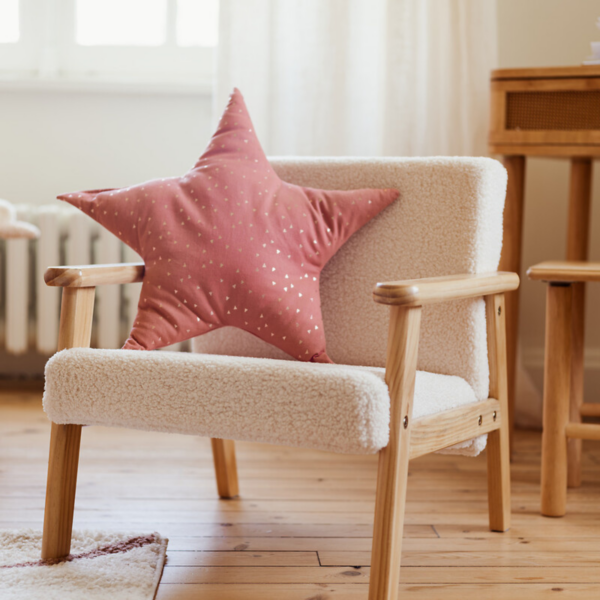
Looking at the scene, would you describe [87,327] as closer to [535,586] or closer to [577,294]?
[535,586]

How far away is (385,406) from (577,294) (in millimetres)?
1020

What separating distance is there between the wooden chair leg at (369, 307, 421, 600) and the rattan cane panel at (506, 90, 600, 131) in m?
0.86

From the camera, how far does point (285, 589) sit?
1172mm

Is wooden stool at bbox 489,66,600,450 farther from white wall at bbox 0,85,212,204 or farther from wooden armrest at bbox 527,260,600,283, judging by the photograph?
white wall at bbox 0,85,212,204

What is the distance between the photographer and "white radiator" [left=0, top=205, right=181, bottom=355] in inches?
90.7

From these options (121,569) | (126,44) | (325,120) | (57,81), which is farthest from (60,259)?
(121,569)

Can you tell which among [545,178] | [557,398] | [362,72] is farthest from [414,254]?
[545,178]

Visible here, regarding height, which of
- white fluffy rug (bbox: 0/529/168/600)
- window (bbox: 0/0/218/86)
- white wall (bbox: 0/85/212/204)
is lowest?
white fluffy rug (bbox: 0/529/168/600)

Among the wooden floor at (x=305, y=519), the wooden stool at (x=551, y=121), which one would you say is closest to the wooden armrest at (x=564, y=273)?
the wooden stool at (x=551, y=121)

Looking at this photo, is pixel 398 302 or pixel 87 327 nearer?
pixel 398 302

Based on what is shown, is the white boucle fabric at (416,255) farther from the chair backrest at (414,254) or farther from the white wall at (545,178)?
the white wall at (545,178)

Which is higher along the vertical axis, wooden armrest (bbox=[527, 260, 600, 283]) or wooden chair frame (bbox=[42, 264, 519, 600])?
wooden armrest (bbox=[527, 260, 600, 283])

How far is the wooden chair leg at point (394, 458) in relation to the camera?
1003 mm

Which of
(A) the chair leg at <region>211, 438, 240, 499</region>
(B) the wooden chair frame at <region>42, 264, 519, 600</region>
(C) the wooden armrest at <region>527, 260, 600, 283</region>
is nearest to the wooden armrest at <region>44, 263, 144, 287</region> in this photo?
(B) the wooden chair frame at <region>42, 264, 519, 600</region>
